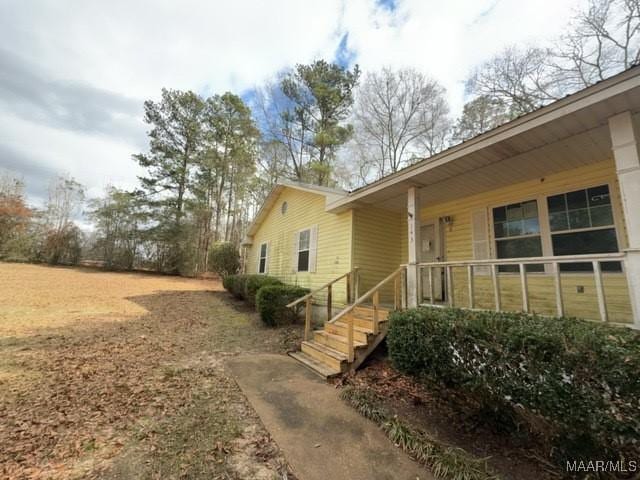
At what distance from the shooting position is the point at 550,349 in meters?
2.25

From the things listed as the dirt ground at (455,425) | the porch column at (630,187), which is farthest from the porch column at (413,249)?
the porch column at (630,187)

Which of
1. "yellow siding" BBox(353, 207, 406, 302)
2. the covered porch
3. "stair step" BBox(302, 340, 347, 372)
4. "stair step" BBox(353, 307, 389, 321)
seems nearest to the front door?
the covered porch

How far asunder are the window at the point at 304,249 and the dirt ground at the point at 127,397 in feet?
7.94

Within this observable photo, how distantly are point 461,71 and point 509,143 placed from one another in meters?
14.7

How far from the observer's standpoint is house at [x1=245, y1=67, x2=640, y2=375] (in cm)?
318

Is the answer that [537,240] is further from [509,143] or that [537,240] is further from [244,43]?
[244,43]

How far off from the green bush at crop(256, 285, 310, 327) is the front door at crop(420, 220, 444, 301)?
3.65 m

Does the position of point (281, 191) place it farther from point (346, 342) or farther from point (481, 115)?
point (481, 115)

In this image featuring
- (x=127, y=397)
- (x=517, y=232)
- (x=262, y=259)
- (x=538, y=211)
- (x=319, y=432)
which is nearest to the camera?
(x=319, y=432)

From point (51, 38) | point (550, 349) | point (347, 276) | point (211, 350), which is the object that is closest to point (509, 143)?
point (550, 349)

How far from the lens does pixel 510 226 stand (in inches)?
227

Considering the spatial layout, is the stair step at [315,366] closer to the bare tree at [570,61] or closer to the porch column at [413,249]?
the porch column at [413,249]

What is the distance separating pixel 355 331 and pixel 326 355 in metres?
0.71

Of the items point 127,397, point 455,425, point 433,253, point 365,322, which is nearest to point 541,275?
point 433,253
